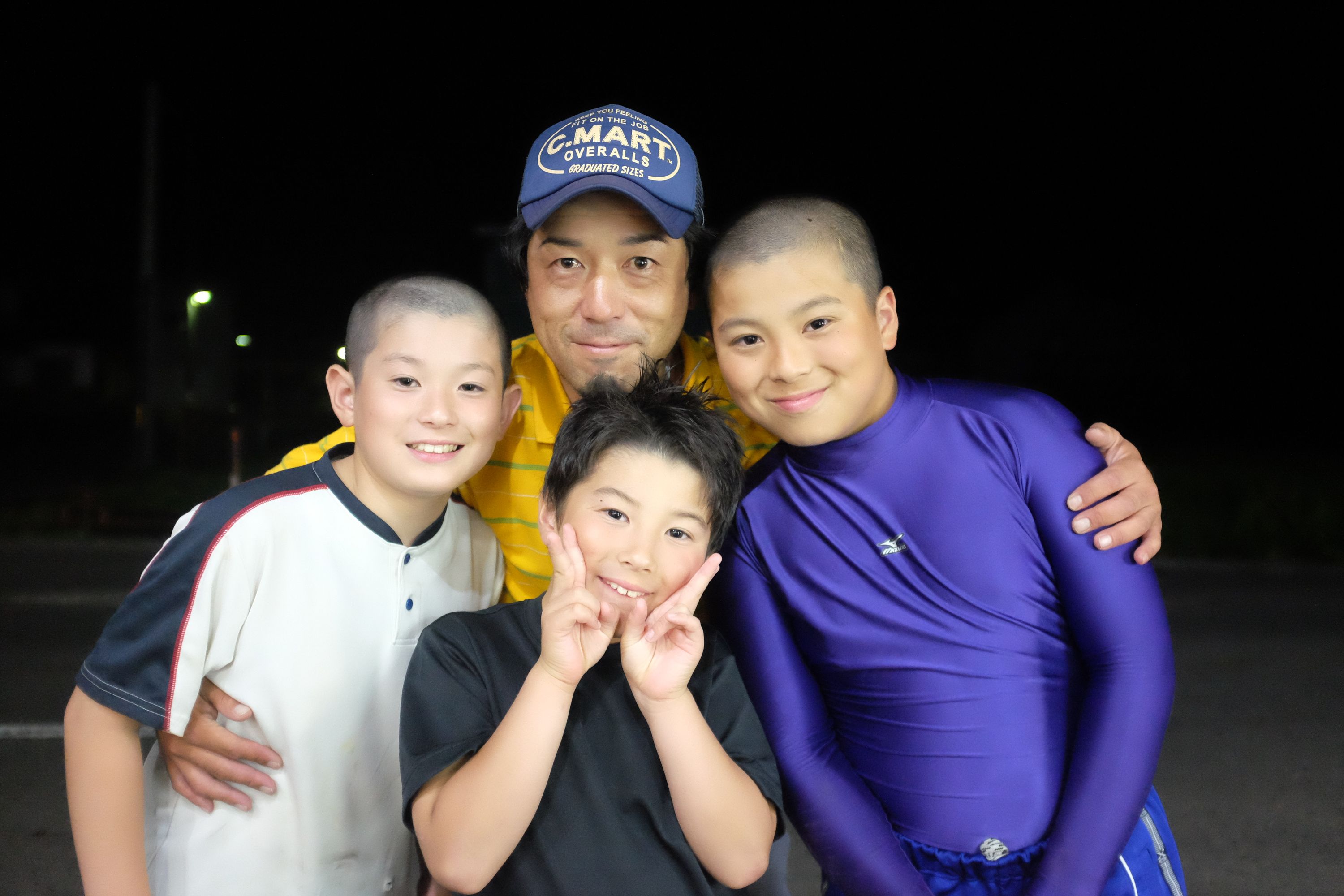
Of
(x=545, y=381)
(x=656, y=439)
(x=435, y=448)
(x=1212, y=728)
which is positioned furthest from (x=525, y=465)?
(x=1212, y=728)

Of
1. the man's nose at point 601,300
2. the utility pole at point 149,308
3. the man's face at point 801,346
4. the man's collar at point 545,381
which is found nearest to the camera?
the man's face at point 801,346

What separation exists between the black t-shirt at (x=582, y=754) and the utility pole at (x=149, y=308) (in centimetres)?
1291

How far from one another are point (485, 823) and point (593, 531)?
1.64ft

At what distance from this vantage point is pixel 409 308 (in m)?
1.87

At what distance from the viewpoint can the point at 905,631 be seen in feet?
5.96

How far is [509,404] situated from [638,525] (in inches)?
20.7

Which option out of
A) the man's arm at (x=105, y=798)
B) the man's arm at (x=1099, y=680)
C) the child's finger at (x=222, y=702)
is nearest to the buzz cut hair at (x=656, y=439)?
the man's arm at (x=1099, y=680)

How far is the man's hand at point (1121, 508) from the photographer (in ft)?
5.69

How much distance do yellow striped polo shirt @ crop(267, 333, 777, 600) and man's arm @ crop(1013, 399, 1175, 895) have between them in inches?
25.3

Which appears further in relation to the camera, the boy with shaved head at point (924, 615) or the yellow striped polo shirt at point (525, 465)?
the yellow striped polo shirt at point (525, 465)

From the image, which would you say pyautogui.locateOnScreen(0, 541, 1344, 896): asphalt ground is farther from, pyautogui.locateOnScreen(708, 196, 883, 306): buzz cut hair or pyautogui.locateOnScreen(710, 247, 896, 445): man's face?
pyautogui.locateOnScreen(708, 196, 883, 306): buzz cut hair

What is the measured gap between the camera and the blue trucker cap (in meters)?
2.08

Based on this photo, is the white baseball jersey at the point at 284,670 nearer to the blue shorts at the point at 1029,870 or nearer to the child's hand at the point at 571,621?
the child's hand at the point at 571,621

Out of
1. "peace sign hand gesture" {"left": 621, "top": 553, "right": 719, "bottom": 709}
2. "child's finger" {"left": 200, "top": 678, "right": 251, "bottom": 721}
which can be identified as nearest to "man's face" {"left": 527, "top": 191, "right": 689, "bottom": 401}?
"peace sign hand gesture" {"left": 621, "top": 553, "right": 719, "bottom": 709}
